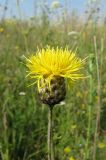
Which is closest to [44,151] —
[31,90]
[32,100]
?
[32,100]

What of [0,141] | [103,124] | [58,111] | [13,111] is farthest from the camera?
[103,124]

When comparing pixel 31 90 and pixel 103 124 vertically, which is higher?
pixel 31 90

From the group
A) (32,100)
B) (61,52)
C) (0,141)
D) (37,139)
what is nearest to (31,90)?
(32,100)

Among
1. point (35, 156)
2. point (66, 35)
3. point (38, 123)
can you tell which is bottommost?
point (35, 156)

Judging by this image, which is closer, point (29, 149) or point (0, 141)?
point (0, 141)

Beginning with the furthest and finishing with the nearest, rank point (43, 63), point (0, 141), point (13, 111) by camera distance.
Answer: point (13, 111), point (0, 141), point (43, 63)

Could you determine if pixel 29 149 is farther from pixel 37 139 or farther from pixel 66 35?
pixel 66 35
